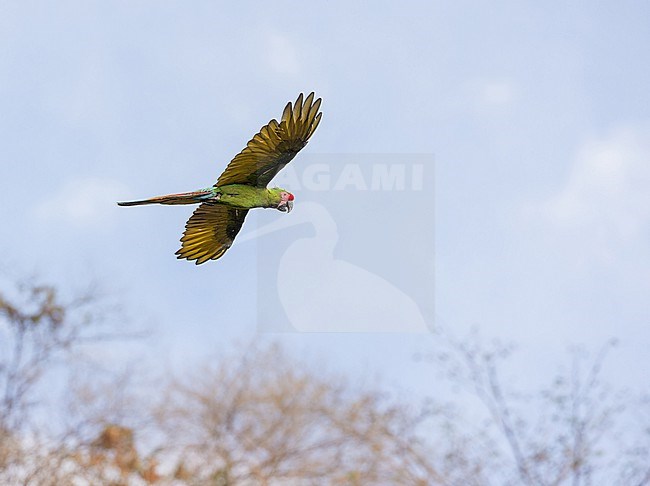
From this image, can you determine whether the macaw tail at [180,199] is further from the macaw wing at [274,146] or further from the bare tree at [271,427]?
the bare tree at [271,427]

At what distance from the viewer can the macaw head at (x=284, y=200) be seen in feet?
6.00

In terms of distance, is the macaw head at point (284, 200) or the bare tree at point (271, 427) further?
the bare tree at point (271, 427)

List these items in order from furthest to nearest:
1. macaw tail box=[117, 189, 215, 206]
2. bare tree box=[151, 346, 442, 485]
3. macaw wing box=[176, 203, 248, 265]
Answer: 1. bare tree box=[151, 346, 442, 485]
2. macaw wing box=[176, 203, 248, 265]
3. macaw tail box=[117, 189, 215, 206]

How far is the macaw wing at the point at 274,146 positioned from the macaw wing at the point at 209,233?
142 mm

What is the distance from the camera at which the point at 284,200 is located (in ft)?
6.06

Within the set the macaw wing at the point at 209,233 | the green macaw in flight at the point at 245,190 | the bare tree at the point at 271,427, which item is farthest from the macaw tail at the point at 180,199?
the bare tree at the point at 271,427

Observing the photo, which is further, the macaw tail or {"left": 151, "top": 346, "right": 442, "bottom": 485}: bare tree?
{"left": 151, "top": 346, "right": 442, "bottom": 485}: bare tree

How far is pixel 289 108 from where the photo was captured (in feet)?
6.42

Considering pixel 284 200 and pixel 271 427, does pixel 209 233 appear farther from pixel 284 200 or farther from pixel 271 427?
pixel 271 427

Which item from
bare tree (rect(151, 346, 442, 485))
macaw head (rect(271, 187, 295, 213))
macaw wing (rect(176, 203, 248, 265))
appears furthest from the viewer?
bare tree (rect(151, 346, 442, 485))

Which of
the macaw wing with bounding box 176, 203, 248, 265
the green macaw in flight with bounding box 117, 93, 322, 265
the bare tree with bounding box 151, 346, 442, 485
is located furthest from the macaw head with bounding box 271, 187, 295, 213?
the bare tree with bounding box 151, 346, 442, 485

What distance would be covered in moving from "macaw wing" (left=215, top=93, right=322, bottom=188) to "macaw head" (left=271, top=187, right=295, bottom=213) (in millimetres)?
45

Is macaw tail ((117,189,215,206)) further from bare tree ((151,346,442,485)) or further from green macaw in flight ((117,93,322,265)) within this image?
bare tree ((151,346,442,485))

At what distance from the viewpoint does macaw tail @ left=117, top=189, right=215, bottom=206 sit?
5.05 feet
